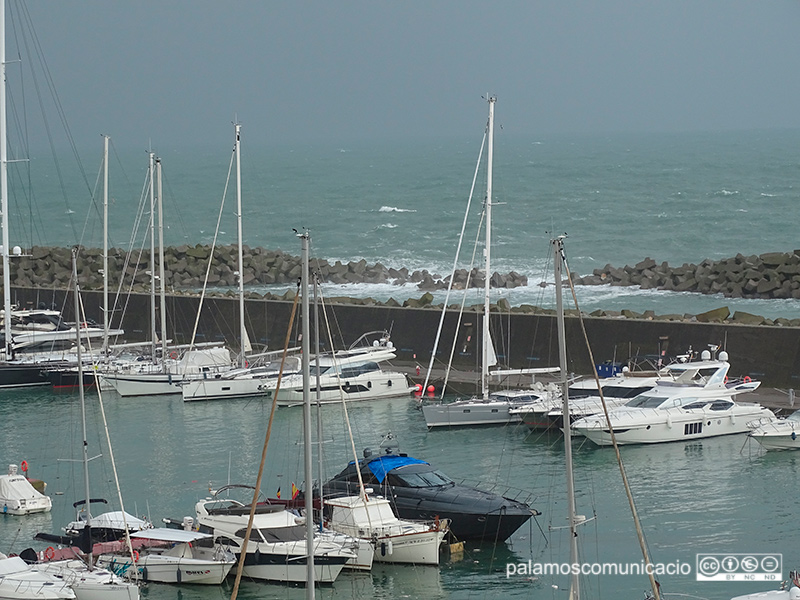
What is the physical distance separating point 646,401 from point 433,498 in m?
8.70

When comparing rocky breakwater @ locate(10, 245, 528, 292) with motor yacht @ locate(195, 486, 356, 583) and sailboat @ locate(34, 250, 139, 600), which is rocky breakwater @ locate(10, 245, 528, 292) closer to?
motor yacht @ locate(195, 486, 356, 583)

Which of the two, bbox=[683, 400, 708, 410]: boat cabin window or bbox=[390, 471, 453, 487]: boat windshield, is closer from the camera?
bbox=[390, 471, 453, 487]: boat windshield

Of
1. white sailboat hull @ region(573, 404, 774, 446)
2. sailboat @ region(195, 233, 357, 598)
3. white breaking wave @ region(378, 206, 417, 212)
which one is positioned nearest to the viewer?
sailboat @ region(195, 233, 357, 598)

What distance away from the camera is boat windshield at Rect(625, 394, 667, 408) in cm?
2742

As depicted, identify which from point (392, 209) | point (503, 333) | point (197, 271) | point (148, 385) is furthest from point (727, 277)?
point (392, 209)

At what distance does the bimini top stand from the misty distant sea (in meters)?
24.9

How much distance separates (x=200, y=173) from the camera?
502 ft

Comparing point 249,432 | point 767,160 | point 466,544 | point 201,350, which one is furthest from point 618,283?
point 767,160

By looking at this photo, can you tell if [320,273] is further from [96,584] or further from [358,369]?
[96,584]

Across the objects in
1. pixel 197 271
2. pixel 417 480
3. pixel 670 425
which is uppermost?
pixel 197 271

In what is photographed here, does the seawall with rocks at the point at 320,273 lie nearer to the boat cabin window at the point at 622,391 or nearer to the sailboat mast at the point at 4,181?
the sailboat mast at the point at 4,181

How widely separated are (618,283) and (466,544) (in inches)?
1407

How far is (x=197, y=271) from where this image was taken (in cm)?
5162

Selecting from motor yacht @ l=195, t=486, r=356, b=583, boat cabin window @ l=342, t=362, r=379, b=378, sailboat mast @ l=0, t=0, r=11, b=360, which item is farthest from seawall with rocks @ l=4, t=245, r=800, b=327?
motor yacht @ l=195, t=486, r=356, b=583
